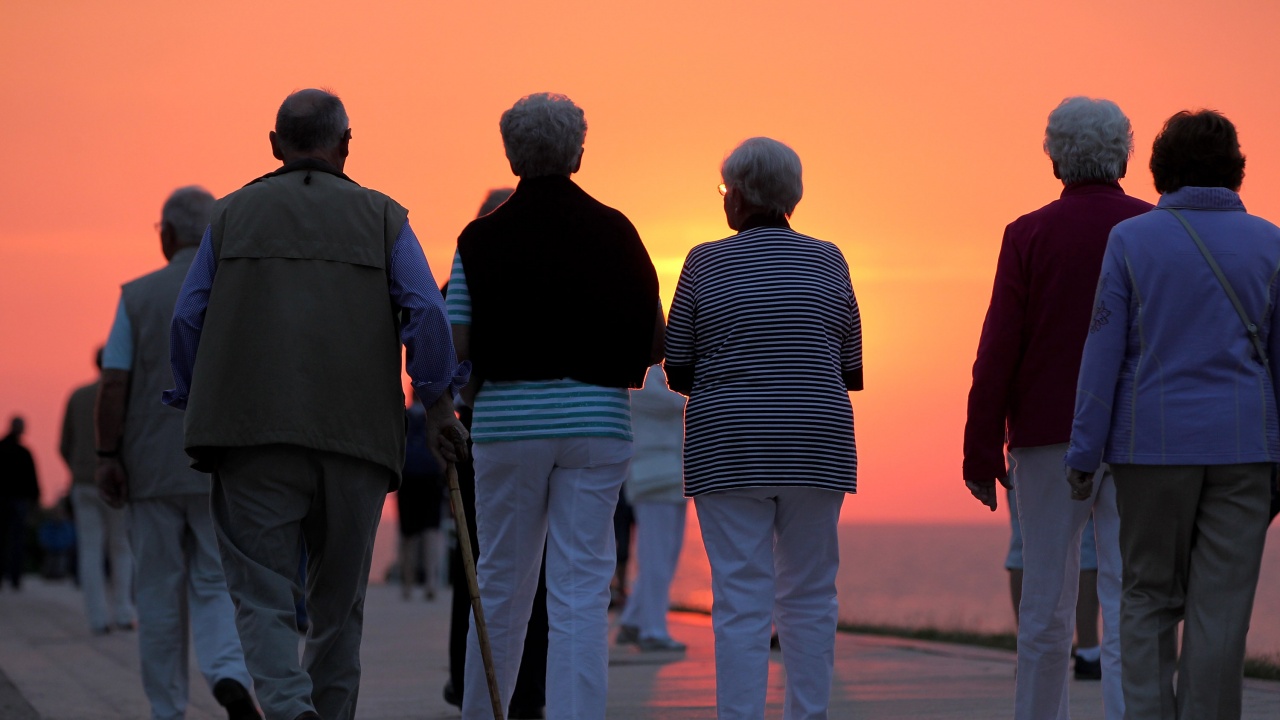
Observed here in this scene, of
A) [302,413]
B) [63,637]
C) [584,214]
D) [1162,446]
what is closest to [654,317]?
[584,214]

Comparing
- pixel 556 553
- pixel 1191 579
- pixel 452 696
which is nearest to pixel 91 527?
pixel 452 696

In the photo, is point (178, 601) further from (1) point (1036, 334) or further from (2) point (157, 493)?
(1) point (1036, 334)

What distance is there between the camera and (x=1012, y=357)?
554 cm

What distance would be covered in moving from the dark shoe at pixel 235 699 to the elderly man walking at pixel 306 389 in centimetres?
184

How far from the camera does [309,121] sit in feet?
17.9

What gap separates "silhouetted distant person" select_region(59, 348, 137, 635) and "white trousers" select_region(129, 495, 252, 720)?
627cm

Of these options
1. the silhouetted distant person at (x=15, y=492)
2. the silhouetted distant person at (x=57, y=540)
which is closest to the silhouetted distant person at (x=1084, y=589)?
the silhouetted distant person at (x=15, y=492)

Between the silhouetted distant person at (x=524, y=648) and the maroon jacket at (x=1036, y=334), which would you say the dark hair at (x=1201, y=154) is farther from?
the silhouetted distant person at (x=524, y=648)

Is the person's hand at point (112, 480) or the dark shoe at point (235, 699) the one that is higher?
the person's hand at point (112, 480)

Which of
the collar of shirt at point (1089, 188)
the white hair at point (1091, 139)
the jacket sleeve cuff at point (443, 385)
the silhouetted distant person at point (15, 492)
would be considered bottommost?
the silhouetted distant person at point (15, 492)

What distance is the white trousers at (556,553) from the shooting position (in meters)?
5.62

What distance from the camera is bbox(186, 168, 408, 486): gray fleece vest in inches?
202

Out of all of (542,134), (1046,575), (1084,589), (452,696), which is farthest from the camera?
(1084,589)

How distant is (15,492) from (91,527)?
883cm
